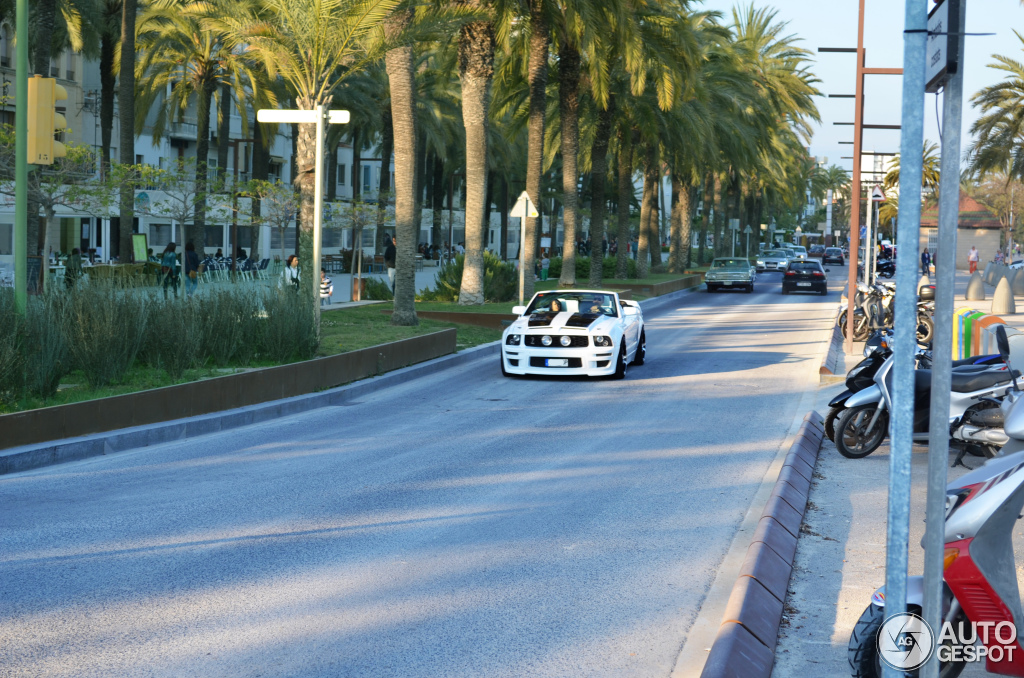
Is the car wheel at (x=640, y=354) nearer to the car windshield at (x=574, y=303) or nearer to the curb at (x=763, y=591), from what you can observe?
the car windshield at (x=574, y=303)

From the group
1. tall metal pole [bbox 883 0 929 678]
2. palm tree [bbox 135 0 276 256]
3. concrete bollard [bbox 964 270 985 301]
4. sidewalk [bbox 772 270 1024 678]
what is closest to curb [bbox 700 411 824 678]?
sidewalk [bbox 772 270 1024 678]

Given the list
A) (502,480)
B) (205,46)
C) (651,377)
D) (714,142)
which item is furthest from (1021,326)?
(205,46)

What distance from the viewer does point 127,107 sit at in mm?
30938

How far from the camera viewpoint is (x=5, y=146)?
2534 cm

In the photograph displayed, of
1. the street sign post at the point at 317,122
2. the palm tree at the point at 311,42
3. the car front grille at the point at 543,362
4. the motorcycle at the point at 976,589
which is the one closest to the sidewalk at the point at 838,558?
the motorcycle at the point at 976,589

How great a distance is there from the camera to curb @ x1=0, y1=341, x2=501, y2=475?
9469mm

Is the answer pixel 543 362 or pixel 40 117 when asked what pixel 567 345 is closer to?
pixel 543 362

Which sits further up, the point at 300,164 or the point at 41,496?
the point at 300,164

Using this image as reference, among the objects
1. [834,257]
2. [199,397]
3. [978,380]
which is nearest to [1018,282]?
[978,380]

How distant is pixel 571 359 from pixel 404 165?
6.78 meters

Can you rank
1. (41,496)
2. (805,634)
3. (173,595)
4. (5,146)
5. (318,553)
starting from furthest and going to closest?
(5,146)
(41,496)
(318,553)
(173,595)
(805,634)

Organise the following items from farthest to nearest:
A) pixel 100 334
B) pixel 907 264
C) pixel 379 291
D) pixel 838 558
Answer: pixel 379 291 → pixel 100 334 → pixel 838 558 → pixel 907 264

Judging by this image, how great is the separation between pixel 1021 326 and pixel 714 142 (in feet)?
53.4

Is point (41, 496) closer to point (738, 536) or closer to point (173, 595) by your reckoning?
point (173, 595)
